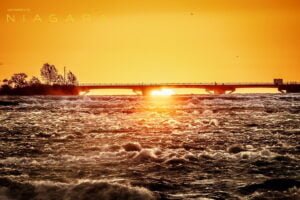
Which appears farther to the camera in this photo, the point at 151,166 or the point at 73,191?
the point at 151,166

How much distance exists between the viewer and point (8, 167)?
2800 cm

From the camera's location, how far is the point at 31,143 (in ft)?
132

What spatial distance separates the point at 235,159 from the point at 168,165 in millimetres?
3913

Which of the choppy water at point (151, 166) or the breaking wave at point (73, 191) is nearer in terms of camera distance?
the breaking wave at point (73, 191)

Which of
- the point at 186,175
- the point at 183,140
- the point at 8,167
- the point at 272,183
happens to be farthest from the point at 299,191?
the point at 183,140

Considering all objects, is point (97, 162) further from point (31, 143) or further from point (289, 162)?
point (31, 143)

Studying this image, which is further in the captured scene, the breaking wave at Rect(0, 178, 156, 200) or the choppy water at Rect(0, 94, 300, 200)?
the choppy water at Rect(0, 94, 300, 200)

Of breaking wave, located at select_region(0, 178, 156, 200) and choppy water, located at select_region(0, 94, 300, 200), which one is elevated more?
breaking wave, located at select_region(0, 178, 156, 200)

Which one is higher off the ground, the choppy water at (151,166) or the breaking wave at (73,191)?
the breaking wave at (73,191)

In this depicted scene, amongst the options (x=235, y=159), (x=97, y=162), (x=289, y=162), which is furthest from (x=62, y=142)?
(x=289, y=162)

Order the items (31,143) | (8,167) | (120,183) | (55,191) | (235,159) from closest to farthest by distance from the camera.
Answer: (55,191) → (120,183) → (8,167) → (235,159) → (31,143)

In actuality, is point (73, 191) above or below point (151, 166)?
above

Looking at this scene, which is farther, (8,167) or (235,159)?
(235,159)

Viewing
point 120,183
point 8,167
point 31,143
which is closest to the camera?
point 120,183
